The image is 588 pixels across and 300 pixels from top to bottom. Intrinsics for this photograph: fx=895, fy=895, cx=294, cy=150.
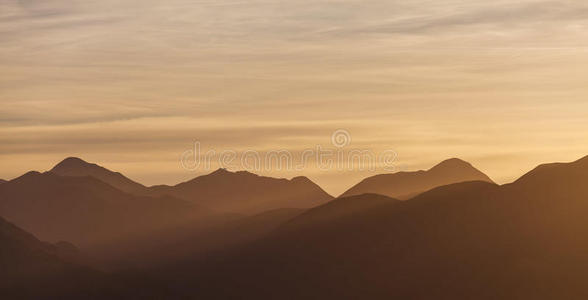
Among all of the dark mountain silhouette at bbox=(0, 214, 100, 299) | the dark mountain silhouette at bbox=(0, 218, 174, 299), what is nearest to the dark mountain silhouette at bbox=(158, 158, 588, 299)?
the dark mountain silhouette at bbox=(0, 218, 174, 299)

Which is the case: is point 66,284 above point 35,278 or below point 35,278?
below

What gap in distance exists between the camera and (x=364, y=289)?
18475cm

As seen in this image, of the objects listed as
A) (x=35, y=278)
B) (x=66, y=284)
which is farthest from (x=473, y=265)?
(x=35, y=278)

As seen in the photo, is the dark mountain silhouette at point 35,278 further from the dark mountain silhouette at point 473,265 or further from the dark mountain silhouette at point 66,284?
the dark mountain silhouette at point 473,265

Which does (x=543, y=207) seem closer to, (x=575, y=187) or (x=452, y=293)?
(x=575, y=187)

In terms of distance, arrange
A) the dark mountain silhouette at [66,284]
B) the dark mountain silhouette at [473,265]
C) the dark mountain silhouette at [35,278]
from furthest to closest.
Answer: the dark mountain silhouette at [35,278] → the dark mountain silhouette at [66,284] → the dark mountain silhouette at [473,265]

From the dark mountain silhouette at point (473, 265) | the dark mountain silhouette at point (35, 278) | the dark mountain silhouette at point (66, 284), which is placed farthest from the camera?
the dark mountain silhouette at point (35, 278)

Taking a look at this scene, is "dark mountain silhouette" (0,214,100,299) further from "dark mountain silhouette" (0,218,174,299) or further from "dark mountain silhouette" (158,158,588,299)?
"dark mountain silhouette" (158,158,588,299)

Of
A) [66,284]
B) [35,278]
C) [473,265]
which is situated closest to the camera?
[473,265]

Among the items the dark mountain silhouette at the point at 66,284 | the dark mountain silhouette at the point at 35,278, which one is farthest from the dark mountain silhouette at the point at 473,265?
the dark mountain silhouette at the point at 35,278

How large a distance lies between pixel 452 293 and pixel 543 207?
118ft

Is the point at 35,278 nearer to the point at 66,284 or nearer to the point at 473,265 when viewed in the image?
the point at 66,284

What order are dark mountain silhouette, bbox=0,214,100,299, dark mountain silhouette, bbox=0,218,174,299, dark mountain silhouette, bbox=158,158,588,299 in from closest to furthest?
dark mountain silhouette, bbox=158,158,588,299 < dark mountain silhouette, bbox=0,218,174,299 < dark mountain silhouette, bbox=0,214,100,299

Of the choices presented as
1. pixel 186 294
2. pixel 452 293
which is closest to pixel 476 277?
pixel 452 293
